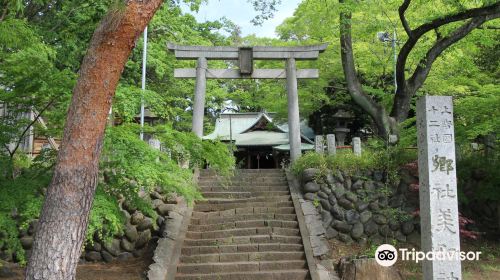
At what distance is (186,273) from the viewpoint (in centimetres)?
814

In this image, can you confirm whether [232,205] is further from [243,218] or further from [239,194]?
[243,218]

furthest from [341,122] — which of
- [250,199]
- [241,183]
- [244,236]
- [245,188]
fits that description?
[244,236]

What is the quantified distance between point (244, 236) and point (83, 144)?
576 cm

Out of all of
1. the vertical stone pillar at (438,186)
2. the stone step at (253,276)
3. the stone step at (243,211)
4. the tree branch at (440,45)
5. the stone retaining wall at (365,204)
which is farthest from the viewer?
the tree branch at (440,45)

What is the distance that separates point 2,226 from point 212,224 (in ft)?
16.9

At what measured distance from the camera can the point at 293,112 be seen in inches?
541

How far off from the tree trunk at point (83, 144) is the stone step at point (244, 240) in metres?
5.16

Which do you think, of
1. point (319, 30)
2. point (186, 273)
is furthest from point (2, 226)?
point (319, 30)

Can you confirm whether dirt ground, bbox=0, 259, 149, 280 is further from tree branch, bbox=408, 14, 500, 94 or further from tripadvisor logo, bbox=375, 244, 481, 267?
tree branch, bbox=408, 14, 500, 94

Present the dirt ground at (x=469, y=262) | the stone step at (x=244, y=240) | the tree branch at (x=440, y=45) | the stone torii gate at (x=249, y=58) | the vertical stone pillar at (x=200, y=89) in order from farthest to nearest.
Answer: the stone torii gate at (x=249, y=58)
the vertical stone pillar at (x=200, y=89)
the tree branch at (x=440, y=45)
the stone step at (x=244, y=240)
the dirt ground at (x=469, y=262)

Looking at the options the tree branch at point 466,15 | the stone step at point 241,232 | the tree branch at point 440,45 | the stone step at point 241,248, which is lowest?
the stone step at point 241,248

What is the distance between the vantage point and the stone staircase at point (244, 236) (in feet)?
26.9

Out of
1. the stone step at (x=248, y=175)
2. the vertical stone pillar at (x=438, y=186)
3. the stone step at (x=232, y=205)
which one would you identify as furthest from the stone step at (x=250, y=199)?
the vertical stone pillar at (x=438, y=186)

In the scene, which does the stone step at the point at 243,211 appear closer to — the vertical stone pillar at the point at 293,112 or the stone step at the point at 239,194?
the stone step at the point at 239,194
